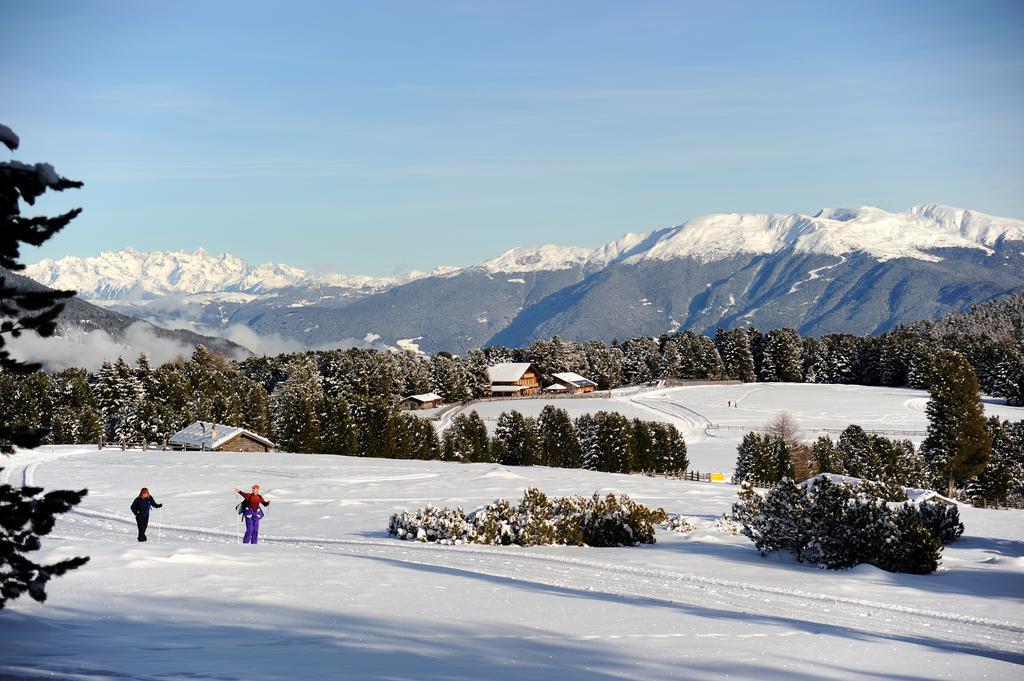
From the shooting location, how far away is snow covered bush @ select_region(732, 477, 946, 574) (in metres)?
19.2

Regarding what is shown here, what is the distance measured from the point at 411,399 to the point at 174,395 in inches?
1778

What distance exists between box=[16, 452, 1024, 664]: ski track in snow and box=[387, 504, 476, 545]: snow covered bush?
2.50ft

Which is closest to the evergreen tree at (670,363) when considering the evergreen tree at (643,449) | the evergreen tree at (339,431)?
the evergreen tree at (643,449)

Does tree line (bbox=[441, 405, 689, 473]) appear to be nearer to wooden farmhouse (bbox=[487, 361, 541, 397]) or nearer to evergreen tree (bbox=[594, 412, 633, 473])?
evergreen tree (bbox=[594, 412, 633, 473])

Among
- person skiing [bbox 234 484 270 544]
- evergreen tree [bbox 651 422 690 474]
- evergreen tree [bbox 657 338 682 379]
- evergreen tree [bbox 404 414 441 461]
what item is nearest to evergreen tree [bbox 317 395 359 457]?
evergreen tree [bbox 404 414 441 461]

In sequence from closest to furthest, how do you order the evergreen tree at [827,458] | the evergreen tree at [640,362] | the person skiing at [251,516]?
the person skiing at [251,516] < the evergreen tree at [827,458] < the evergreen tree at [640,362]

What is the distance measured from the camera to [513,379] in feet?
511

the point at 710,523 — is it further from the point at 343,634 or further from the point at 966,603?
the point at 343,634

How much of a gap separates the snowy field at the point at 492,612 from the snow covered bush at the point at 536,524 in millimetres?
765

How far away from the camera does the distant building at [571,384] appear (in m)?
152

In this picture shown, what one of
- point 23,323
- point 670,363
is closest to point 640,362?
point 670,363

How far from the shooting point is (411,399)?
13400 cm

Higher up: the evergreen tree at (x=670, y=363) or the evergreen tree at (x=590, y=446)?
the evergreen tree at (x=670, y=363)

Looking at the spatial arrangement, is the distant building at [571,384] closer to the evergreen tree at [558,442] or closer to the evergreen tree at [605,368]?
the evergreen tree at [605,368]
